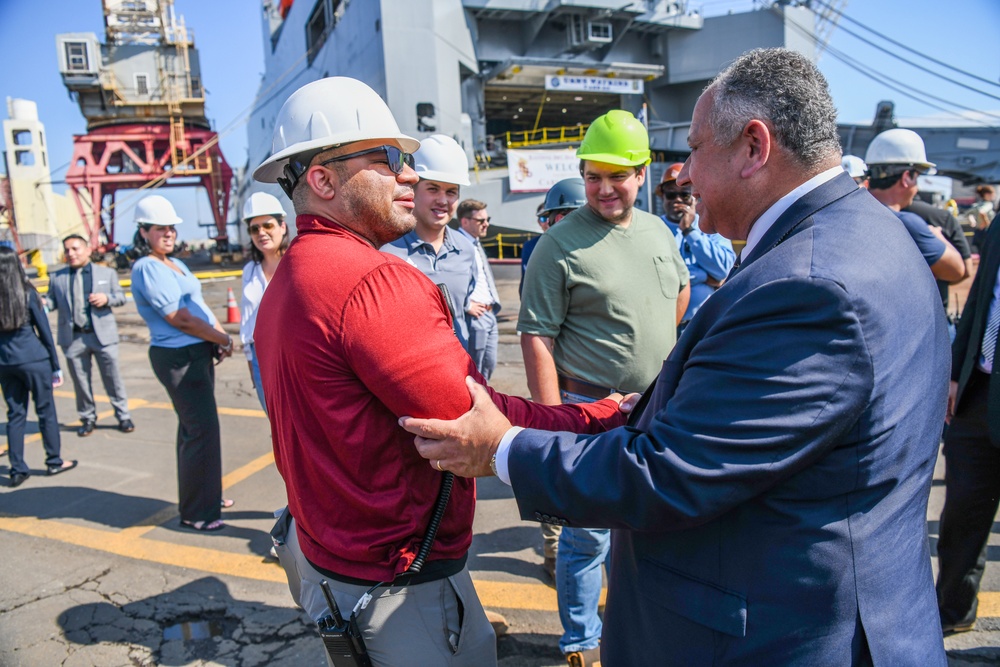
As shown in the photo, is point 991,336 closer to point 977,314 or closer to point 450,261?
point 977,314

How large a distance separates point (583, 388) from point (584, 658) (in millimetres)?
1102

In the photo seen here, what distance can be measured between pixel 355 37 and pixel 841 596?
78.6ft

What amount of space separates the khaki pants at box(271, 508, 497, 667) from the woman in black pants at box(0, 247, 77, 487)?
4.63 m

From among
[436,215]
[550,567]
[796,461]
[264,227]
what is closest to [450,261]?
[436,215]

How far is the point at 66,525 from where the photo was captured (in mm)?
4355

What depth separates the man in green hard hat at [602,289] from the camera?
2760 mm

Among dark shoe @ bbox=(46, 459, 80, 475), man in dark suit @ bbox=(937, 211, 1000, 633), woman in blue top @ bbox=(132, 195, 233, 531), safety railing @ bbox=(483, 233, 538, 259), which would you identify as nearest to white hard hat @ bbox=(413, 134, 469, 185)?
woman in blue top @ bbox=(132, 195, 233, 531)

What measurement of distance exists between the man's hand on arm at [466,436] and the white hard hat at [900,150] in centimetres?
346

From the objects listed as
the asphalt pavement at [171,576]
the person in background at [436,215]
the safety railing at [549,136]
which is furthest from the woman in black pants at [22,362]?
the safety railing at [549,136]

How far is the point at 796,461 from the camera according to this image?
119cm

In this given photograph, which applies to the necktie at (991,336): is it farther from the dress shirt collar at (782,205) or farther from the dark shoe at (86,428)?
the dark shoe at (86,428)

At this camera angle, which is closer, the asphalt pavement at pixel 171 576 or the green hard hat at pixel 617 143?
the green hard hat at pixel 617 143

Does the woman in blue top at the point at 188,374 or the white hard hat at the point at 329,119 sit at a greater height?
the white hard hat at the point at 329,119

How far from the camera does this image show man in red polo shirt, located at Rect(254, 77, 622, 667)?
1.46m
